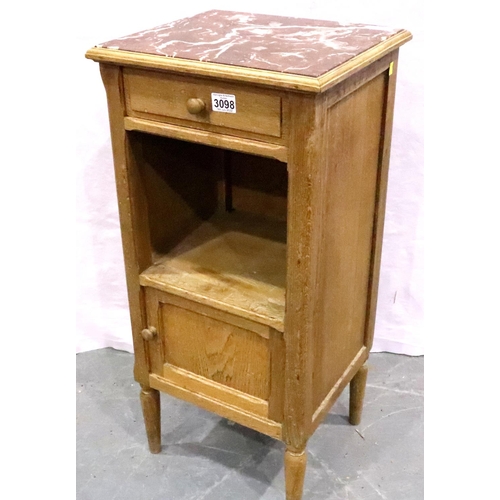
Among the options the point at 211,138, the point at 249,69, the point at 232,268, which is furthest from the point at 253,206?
the point at 249,69

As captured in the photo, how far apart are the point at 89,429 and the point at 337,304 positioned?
86 centimetres

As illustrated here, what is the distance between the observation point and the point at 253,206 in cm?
164

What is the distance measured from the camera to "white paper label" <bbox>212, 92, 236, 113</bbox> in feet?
3.52

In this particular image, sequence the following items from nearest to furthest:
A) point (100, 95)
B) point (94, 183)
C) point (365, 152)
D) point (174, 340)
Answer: point (365, 152), point (174, 340), point (100, 95), point (94, 183)

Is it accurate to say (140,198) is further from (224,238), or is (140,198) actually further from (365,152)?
(365,152)

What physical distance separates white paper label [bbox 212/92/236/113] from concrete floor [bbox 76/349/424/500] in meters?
0.97

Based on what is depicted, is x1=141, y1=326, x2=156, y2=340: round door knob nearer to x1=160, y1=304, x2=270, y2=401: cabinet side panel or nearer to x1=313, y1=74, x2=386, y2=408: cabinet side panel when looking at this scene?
x1=160, y1=304, x2=270, y2=401: cabinet side panel

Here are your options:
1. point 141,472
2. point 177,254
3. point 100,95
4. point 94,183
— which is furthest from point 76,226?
point 141,472

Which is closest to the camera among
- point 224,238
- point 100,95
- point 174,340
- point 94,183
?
point 174,340

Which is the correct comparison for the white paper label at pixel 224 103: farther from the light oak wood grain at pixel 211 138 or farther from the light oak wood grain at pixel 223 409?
the light oak wood grain at pixel 223 409

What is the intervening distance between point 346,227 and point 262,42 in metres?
0.40

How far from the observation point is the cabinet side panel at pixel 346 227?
114 centimetres

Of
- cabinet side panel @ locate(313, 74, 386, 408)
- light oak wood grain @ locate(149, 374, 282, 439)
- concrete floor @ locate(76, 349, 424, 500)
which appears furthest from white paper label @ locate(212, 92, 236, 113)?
concrete floor @ locate(76, 349, 424, 500)

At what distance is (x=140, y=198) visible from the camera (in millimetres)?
1329
